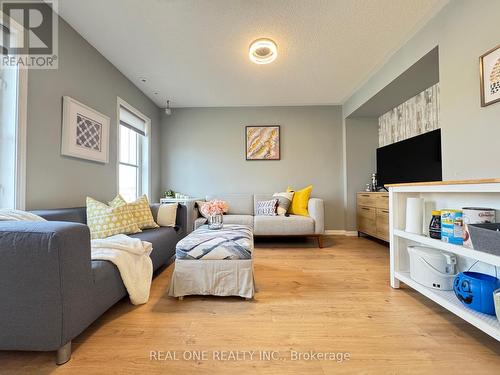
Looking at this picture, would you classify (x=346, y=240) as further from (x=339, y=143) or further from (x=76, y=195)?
(x=76, y=195)

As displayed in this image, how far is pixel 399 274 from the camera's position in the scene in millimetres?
1776

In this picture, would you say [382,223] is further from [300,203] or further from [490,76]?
[490,76]

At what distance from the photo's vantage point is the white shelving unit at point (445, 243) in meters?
1.12

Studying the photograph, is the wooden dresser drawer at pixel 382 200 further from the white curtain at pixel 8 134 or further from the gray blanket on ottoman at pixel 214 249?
the white curtain at pixel 8 134

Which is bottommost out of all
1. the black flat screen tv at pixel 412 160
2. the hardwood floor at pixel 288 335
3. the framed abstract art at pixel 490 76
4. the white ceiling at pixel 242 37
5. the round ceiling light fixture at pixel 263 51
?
the hardwood floor at pixel 288 335

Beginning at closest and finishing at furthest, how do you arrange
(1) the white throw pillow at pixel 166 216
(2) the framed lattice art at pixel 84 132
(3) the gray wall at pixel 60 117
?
(3) the gray wall at pixel 60 117
(2) the framed lattice art at pixel 84 132
(1) the white throw pillow at pixel 166 216

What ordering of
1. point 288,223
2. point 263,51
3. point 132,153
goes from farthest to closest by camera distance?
point 132,153, point 288,223, point 263,51

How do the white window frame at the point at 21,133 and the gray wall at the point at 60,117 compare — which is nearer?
the white window frame at the point at 21,133

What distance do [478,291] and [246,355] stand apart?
1275 millimetres

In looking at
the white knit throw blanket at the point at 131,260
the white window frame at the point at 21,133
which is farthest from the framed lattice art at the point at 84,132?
the white knit throw blanket at the point at 131,260

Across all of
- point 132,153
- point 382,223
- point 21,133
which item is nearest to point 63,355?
point 21,133

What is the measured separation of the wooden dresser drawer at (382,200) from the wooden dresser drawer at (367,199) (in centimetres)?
8

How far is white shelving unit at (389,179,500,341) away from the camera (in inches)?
44.3

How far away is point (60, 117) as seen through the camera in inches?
78.7
